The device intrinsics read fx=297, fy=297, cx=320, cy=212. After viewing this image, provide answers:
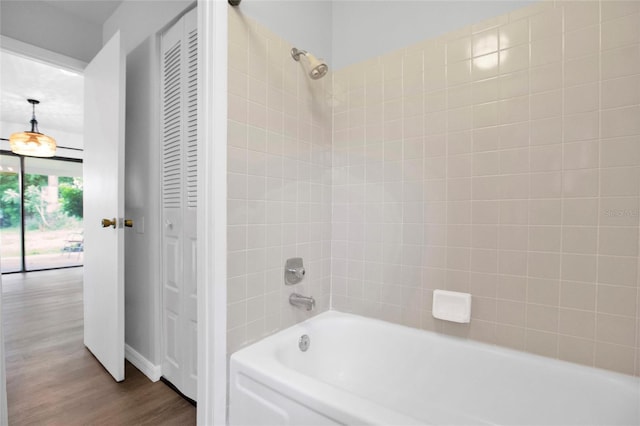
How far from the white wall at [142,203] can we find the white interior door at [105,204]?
6.6 inches

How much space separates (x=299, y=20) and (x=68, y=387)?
2552 millimetres

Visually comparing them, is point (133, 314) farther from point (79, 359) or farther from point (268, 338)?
point (268, 338)

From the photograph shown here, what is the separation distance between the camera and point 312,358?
1.52 m

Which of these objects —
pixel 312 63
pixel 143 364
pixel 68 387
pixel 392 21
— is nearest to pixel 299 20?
pixel 312 63

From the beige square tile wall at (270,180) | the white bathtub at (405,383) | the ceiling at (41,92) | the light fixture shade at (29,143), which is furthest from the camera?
the light fixture shade at (29,143)

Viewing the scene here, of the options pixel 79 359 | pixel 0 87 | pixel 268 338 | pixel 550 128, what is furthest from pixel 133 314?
pixel 0 87

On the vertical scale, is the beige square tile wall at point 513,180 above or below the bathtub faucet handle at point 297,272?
above

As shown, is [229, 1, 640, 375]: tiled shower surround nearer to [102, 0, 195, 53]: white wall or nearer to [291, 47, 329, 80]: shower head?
[291, 47, 329, 80]: shower head

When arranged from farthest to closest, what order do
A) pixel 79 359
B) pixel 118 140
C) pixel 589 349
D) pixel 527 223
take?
pixel 79 359, pixel 118 140, pixel 527 223, pixel 589 349

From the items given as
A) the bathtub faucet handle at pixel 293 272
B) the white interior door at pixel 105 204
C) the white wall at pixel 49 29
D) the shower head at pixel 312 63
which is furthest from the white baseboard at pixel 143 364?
the white wall at pixel 49 29

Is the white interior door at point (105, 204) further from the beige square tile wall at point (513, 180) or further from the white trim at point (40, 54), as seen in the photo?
the beige square tile wall at point (513, 180)

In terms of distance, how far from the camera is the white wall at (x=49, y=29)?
1.90 metres

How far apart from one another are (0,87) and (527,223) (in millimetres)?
5055

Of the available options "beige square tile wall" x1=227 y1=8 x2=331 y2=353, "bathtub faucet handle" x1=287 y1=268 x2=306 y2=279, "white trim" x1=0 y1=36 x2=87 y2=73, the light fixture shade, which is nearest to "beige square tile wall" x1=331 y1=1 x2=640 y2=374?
"beige square tile wall" x1=227 y1=8 x2=331 y2=353
